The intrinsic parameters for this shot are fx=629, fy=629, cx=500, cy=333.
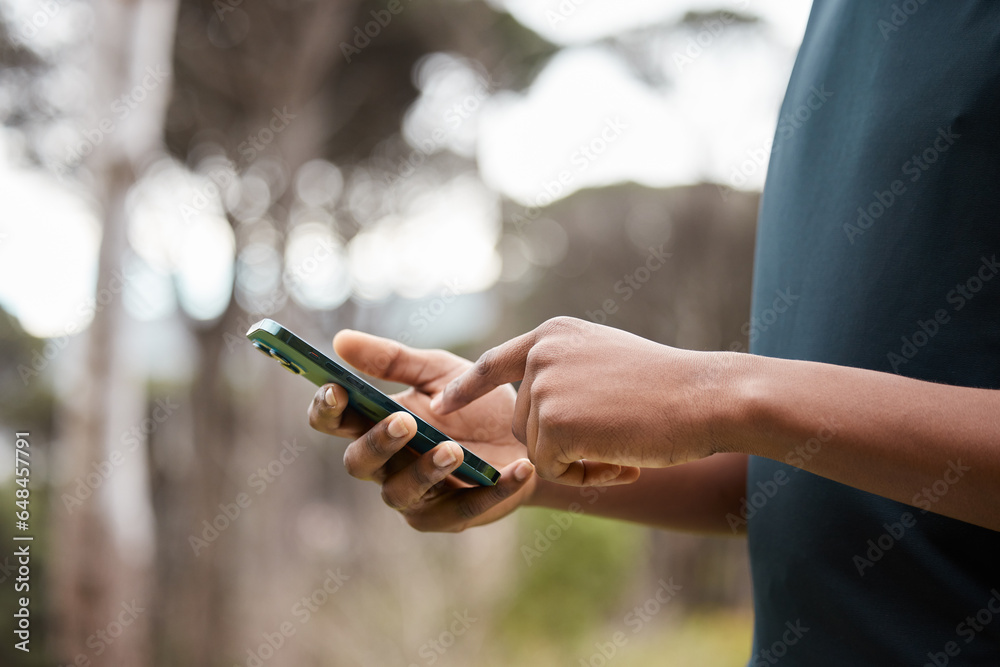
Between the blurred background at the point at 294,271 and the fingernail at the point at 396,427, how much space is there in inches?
87.6

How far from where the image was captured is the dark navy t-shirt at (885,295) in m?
0.65

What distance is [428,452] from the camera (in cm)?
81

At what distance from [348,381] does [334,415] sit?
0.05 metres

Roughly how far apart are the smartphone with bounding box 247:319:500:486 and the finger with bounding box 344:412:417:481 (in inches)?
1.2

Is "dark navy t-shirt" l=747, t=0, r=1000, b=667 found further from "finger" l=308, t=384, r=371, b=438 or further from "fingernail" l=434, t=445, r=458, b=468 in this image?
"finger" l=308, t=384, r=371, b=438

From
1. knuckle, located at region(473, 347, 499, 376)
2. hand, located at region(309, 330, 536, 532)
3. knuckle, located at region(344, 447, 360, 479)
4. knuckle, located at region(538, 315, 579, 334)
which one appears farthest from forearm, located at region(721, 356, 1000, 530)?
knuckle, located at region(344, 447, 360, 479)

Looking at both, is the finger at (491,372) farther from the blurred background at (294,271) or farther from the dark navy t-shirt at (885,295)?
the blurred background at (294,271)

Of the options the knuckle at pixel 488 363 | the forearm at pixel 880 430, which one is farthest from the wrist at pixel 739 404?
the knuckle at pixel 488 363

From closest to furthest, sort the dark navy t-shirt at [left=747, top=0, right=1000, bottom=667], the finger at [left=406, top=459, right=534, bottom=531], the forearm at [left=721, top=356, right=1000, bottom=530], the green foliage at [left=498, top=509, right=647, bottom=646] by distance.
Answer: the forearm at [left=721, top=356, right=1000, bottom=530]
the dark navy t-shirt at [left=747, top=0, right=1000, bottom=667]
the finger at [left=406, top=459, right=534, bottom=531]
the green foliage at [left=498, top=509, right=647, bottom=646]

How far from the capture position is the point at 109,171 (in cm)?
298

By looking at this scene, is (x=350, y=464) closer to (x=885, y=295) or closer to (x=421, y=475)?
(x=421, y=475)

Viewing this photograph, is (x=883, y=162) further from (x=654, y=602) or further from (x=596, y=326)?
(x=654, y=602)

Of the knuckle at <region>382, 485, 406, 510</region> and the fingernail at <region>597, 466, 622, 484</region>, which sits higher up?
the fingernail at <region>597, 466, 622, 484</region>

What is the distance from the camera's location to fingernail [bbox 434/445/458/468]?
782 mm
